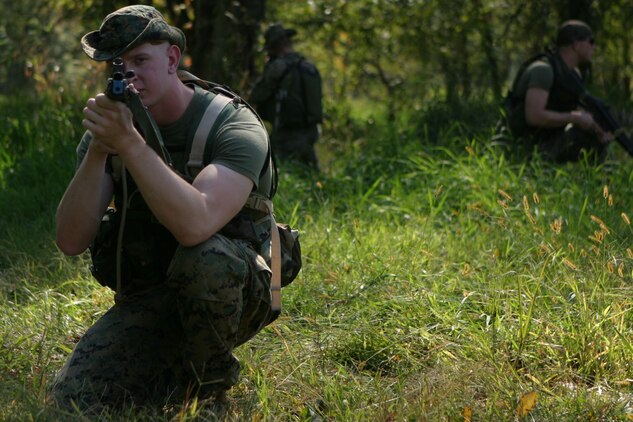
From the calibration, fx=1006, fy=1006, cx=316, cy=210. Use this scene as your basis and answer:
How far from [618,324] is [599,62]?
830 cm

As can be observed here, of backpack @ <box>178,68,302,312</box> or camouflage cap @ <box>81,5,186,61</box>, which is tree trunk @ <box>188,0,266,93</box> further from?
camouflage cap @ <box>81,5,186,61</box>

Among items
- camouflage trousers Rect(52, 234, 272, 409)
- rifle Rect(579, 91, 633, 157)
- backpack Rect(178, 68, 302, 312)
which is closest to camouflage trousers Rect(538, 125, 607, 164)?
rifle Rect(579, 91, 633, 157)

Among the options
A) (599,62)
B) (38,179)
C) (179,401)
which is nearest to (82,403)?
(179,401)

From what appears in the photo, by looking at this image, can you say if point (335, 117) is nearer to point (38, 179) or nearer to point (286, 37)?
point (286, 37)

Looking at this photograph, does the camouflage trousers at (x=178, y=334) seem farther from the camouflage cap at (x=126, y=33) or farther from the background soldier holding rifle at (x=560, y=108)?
the background soldier holding rifle at (x=560, y=108)

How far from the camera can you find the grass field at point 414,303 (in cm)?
329

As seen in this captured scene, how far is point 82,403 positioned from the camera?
10.5ft

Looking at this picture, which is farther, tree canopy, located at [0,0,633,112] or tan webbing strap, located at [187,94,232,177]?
tree canopy, located at [0,0,633,112]

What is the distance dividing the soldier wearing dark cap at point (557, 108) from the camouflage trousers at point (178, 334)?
13.5 ft

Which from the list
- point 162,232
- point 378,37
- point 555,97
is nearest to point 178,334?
point 162,232

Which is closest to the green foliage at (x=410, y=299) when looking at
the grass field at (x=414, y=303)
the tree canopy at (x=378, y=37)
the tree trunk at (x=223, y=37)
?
the grass field at (x=414, y=303)

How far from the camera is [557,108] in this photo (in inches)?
284

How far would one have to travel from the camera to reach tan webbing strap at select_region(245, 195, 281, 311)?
10.7 ft

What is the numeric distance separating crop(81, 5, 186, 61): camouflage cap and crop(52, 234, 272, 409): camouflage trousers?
656 mm
